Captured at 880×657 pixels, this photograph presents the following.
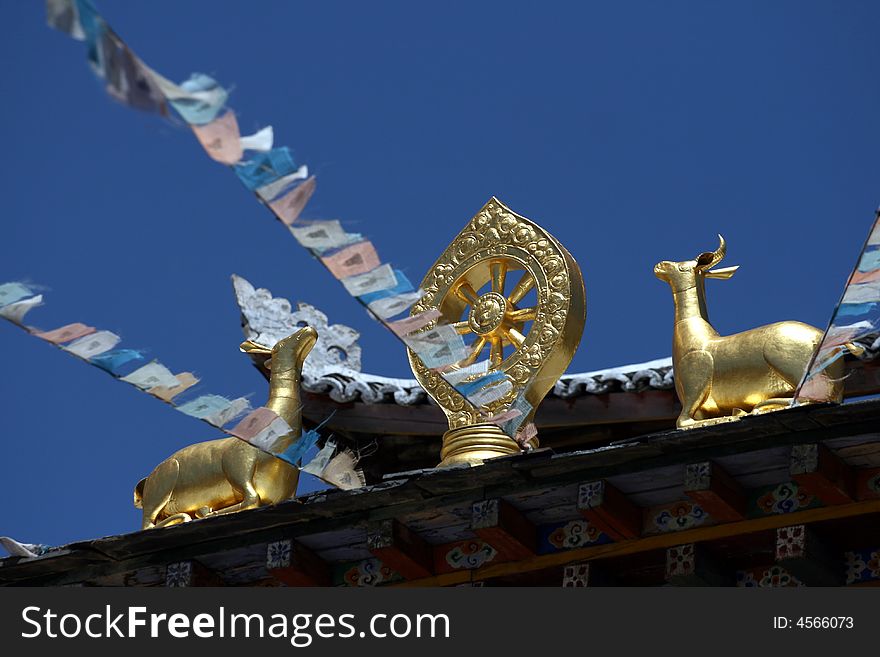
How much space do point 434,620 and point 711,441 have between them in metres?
1.28

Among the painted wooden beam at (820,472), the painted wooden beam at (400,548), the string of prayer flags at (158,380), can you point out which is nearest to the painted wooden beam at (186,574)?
the string of prayer flags at (158,380)

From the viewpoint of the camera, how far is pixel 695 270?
874 centimetres

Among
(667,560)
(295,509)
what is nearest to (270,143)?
(295,509)

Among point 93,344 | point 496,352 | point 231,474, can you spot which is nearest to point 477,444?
point 496,352

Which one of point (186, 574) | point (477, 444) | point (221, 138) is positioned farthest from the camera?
point (477, 444)

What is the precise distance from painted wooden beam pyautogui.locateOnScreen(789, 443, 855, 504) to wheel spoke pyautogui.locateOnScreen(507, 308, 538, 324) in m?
1.84

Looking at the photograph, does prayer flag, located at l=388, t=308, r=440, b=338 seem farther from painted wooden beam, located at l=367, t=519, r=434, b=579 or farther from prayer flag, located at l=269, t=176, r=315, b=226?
painted wooden beam, located at l=367, t=519, r=434, b=579

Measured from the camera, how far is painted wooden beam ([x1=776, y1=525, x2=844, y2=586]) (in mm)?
7414

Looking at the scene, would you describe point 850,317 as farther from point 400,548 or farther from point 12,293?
point 12,293

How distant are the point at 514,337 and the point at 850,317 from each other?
1.96 metres

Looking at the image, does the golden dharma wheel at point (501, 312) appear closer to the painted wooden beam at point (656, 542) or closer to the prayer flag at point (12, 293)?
the painted wooden beam at point (656, 542)

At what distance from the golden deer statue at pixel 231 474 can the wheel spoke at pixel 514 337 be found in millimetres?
1056

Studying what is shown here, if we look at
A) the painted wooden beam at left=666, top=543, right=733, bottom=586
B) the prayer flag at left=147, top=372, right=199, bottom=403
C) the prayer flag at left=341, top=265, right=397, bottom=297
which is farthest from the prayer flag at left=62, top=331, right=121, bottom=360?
the painted wooden beam at left=666, top=543, right=733, bottom=586

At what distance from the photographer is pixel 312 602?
739cm
